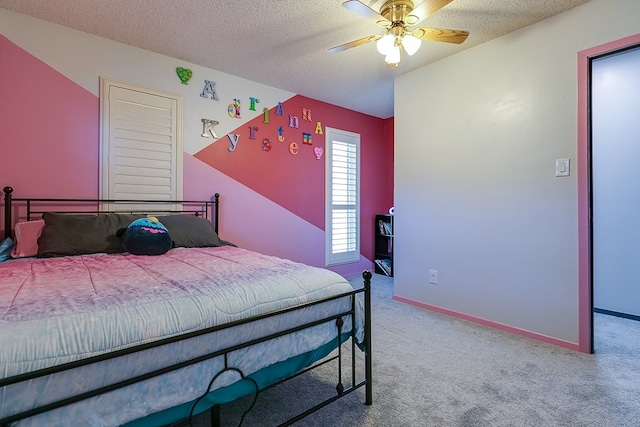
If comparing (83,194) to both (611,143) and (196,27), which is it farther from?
(611,143)

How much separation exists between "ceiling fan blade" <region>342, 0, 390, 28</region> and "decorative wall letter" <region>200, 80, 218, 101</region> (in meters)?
1.84

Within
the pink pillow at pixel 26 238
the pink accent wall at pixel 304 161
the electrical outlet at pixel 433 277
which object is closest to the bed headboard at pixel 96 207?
the pink pillow at pixel 26 238

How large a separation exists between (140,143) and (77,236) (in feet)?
3.39

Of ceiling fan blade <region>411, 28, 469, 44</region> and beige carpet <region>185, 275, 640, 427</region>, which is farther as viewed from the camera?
ceiling fan blade <region>411, 28, 469, 44</region>

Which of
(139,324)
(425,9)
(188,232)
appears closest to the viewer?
(139,324)

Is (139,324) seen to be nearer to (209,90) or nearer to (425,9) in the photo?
(425,9)

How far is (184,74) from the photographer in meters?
3.08

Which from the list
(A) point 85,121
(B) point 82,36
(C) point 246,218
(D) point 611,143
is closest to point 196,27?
(B) point 82,36

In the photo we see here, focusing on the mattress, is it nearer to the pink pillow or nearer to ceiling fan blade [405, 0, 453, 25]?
the pink pillow

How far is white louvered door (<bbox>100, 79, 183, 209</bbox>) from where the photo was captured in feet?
8.89

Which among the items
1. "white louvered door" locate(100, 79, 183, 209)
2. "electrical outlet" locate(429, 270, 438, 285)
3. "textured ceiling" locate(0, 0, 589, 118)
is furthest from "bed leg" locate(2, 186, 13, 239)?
"electrical outlet" locate(429, 270, 438, 285)

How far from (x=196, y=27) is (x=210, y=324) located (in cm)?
236

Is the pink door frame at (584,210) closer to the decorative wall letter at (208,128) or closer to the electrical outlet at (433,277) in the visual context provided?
the electrical outlet at (433,277)

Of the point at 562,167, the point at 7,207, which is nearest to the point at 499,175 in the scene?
the point at 562,167
